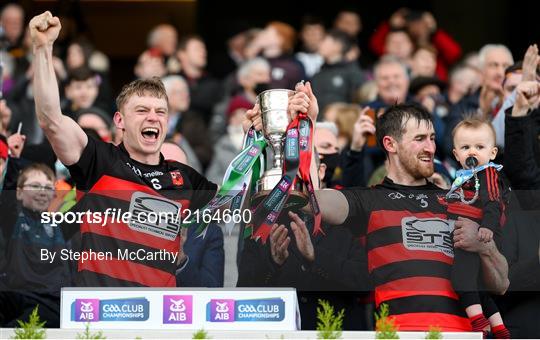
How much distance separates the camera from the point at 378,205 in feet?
24.2

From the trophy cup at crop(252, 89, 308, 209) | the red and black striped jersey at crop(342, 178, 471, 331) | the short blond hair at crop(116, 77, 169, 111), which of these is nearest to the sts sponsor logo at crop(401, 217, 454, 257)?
the red and black striped jersey at crop(342, 178, 471, 331)

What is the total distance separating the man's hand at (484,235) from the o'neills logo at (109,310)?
1.82 metres

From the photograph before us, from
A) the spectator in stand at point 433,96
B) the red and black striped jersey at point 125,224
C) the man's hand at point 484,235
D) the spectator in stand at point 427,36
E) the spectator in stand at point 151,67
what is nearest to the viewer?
the red and black striped jersey at point 125,224

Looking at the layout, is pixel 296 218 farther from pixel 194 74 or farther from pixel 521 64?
pixel 194 74

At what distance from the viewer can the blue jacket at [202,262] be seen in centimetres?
733

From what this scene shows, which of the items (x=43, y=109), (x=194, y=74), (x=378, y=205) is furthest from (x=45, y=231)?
(x=194, y=74)

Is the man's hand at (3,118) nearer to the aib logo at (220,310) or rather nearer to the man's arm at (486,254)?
the aib logo at (220,310)

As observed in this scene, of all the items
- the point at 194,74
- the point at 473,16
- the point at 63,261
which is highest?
the point at 473,16

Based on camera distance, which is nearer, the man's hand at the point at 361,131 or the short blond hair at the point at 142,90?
the short blond hair at the point at 142,90

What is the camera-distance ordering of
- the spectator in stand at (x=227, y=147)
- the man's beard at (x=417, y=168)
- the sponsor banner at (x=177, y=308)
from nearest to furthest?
the sponsor banner at (x=177, y=308) → the man's beard at (x=417, y=168) → the spectator in stand at (x=227, y=147)

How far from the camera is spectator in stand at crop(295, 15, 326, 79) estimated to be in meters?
15.1

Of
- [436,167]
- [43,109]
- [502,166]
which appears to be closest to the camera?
[43,109]

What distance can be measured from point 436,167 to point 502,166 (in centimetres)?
110

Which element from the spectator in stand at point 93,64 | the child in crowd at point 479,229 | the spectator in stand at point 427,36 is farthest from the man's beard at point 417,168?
the spectator in stand at point 427,36
